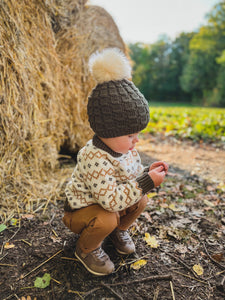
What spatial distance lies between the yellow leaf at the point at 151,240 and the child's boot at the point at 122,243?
0.59ft

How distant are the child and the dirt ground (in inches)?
5.8

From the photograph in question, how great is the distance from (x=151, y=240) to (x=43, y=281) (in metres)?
0.87

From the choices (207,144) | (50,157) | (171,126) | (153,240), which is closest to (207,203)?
(153,240)

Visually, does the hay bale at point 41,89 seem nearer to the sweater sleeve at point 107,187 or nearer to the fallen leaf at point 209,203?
the sweater sleeve at point 107,187

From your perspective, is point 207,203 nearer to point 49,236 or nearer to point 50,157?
point 49,236

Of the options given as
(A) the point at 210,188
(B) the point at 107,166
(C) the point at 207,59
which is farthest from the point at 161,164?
(C) the point at 207,59

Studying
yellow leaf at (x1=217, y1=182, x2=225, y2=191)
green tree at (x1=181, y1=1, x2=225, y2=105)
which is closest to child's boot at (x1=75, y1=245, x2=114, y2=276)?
yellow leaf at (x1=217, y1=182, x2=225, y2=191)

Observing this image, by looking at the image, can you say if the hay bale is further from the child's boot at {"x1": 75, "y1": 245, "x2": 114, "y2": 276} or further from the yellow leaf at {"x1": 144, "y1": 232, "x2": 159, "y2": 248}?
the yellow leaf at {"x1": 144, "y1": 232, "x2": 159, "y2": 248}

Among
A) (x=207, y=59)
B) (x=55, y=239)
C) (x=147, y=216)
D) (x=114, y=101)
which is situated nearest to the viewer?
(x=114, y=101)

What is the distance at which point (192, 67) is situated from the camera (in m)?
29.9

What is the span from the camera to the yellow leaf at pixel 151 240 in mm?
1897

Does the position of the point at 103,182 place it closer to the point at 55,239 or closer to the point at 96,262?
the point at 96,262

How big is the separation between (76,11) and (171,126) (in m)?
3.76

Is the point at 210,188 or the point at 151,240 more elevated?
the point at 151,240
